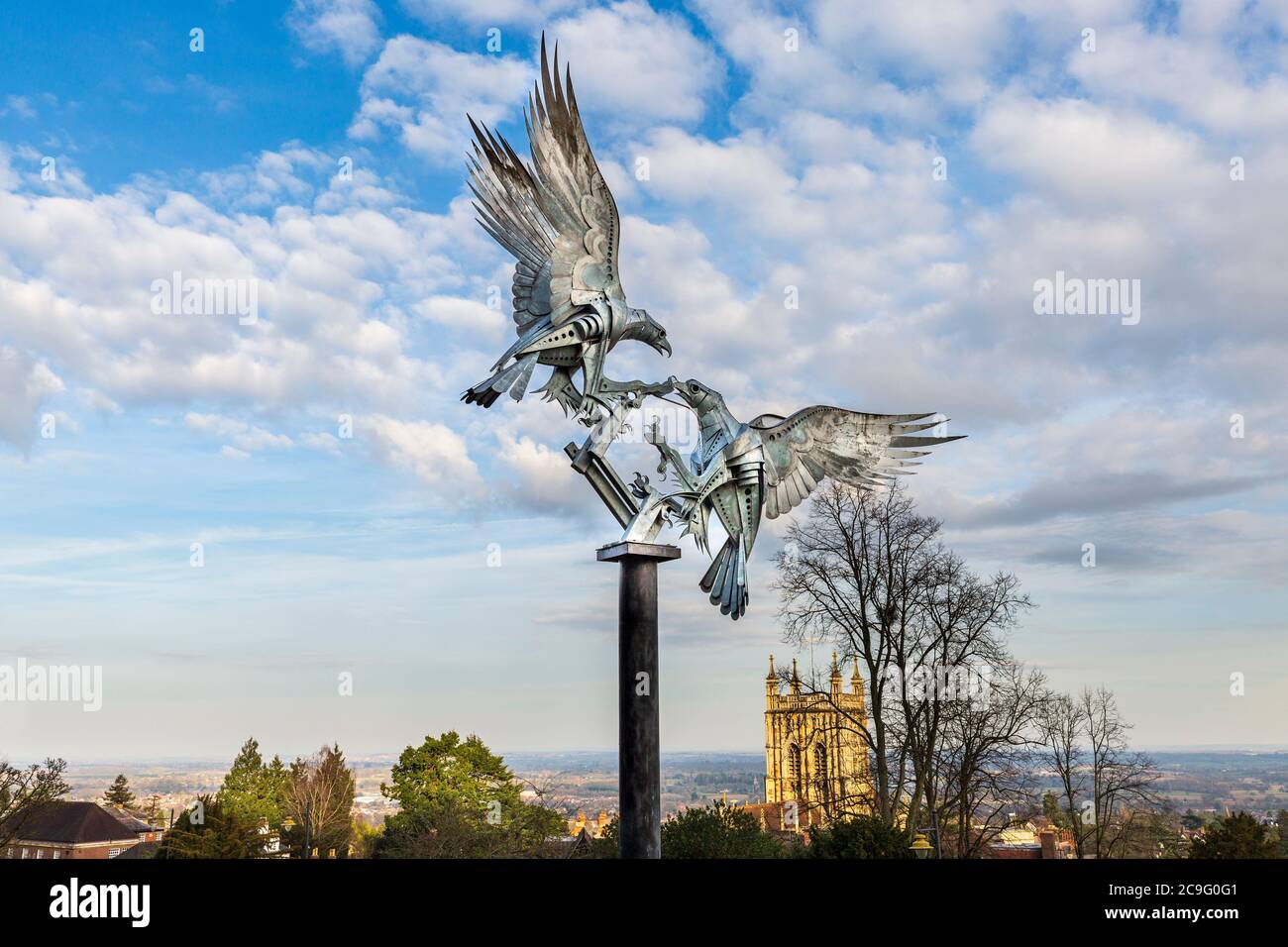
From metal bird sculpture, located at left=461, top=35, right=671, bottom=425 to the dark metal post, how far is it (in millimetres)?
2500

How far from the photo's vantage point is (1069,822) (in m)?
28.6

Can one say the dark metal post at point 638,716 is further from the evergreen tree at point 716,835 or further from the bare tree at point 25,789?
the bare tree at point 25,789

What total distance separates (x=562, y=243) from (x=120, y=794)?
75.8 m

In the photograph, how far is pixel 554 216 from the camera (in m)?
14.2

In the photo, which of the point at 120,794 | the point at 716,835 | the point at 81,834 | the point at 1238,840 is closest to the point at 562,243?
the point at 716,835

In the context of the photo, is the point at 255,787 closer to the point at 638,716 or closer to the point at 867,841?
the point at 867,841

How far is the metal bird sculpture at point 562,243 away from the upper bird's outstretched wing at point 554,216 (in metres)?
0.01

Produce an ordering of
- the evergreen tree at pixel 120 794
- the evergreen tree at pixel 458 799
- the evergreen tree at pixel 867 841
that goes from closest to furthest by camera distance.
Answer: the evergreen tree at pixel 867 841 < the evergreen tree at pixel 458 799 < the evergreen tree at pixel 120 794

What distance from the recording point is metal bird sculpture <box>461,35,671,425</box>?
45.8 ft

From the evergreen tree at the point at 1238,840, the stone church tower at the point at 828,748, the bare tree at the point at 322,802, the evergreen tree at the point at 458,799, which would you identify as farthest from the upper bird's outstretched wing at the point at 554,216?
the bare tree at the point at 322,802

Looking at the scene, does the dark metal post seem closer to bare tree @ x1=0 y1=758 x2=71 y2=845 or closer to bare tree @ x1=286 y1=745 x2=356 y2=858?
bare tree @ x1=0 y1=758 x2=71 y2=845

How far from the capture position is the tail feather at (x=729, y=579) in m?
14.7
